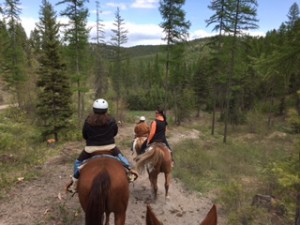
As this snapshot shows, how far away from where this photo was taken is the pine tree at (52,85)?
16625 mm

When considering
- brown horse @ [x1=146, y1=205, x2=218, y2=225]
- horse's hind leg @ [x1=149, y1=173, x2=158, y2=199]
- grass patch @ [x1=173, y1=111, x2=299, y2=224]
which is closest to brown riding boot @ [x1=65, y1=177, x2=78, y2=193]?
horse's hind leg @ [x1=149, y1=173, x2=158, y2=199]

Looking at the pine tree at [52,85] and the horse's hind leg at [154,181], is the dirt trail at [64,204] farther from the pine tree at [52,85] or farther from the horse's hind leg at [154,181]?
the pine tree at [52,85]

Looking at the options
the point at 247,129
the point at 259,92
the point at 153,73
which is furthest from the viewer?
the point at 153,73

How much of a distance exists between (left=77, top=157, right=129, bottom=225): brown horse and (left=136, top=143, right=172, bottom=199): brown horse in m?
3.56

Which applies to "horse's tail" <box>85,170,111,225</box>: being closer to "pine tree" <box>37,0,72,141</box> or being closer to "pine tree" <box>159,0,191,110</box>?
"pine tree" <box>37,0,72,141</box>

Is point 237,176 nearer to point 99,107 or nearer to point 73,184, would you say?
point 73,184

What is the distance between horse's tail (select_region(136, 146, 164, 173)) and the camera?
30.5 feet

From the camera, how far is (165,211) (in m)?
9.63

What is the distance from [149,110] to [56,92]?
55502 mm

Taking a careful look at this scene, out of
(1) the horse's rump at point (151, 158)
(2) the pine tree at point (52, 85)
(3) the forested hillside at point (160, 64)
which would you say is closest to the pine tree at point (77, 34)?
(3) the forested hillside at point (160, 64)

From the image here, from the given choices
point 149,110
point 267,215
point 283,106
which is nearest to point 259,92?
point 283,106

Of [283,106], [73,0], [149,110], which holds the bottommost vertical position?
[149,110]

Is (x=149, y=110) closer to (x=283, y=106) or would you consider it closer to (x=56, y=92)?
(x=283, y=106)

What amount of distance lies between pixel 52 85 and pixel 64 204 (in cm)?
966
